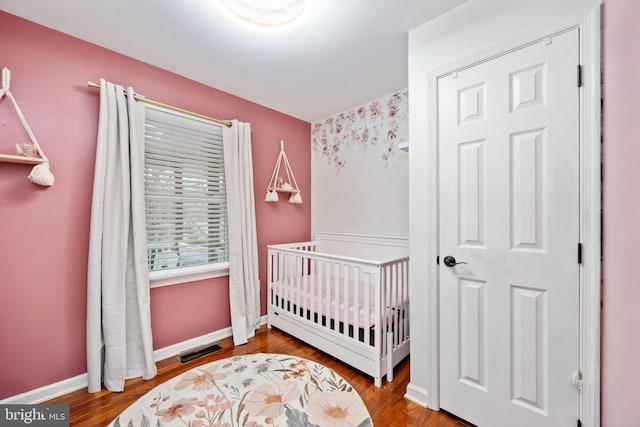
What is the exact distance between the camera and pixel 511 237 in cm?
132

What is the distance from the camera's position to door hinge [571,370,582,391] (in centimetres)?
114

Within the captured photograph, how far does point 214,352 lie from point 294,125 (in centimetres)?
260

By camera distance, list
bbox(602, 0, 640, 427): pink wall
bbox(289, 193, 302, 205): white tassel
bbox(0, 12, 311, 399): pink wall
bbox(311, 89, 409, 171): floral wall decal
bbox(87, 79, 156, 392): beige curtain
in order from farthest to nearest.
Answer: bbox(289, 193, 302, 205): white tassel
bbox(311, 89, 409, 171): floral wall decal
bbox(87, 79, 156, 392): beige curtain
bbox(0, 12, 311, 399): pink wall
bbox(602, 0, 640, 427): pink wall

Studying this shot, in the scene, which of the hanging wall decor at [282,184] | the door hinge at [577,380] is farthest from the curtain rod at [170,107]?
the door hinge at [577,380]

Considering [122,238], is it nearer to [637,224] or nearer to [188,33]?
[188,33]

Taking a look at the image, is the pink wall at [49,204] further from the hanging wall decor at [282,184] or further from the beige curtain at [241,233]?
the hanging wall decor at [282,184]

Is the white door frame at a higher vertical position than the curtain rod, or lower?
lower

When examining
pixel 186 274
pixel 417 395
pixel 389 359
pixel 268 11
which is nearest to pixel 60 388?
pixel 186 274

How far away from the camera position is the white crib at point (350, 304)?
5.98 feet

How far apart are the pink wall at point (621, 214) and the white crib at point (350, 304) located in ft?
3.47

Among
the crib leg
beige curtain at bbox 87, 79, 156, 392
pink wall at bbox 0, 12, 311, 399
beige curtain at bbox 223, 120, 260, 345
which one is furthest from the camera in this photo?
beige curtain at bbox 223, 120, 260, 345

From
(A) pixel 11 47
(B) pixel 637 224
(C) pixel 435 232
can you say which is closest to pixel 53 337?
(A) pixel 11 47

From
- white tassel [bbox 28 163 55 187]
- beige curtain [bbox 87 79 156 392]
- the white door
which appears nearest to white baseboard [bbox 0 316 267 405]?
beige curtain [bbox 87 79 156 392]

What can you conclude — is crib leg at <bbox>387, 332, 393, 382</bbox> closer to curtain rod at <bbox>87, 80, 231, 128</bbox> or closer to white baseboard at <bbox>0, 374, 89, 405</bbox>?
white baseboard at <bbox>0, 374, 89, 405</bbox>
